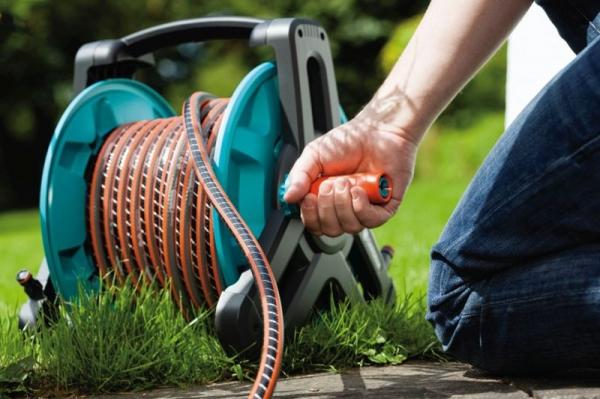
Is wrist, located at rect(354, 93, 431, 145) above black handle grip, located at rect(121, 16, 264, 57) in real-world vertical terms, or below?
below

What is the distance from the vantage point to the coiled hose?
1887mm

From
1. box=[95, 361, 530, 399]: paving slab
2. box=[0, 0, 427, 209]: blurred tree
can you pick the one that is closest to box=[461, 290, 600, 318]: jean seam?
box=[95, 361, 530, 399]: paving slab

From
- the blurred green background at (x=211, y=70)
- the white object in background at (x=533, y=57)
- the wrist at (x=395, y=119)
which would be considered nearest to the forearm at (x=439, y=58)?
the wrist at (x=395, y=119)

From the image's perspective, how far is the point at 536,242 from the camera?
156 cm

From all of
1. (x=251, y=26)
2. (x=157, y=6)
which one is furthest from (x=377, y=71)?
(x=251, y=26)

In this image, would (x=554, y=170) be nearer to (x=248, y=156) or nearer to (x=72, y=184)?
(x=248, y=156)

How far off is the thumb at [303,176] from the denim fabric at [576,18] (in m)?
0.52

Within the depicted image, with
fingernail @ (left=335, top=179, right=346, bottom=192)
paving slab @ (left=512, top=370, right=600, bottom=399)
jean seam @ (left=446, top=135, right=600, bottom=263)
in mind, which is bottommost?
paving slab @ (left=512, top=370, right=600, bottom=399)

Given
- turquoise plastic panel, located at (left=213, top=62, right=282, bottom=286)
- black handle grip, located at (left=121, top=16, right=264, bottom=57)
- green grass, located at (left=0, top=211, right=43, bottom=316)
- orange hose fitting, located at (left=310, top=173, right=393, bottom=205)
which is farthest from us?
green grass, located at (left=0, top=211, right=43, bottom=316)

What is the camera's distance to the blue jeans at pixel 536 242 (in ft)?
4.82

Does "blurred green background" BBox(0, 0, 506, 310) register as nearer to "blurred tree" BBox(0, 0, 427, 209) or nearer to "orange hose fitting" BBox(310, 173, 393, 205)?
"blurred tree" BBox(0, 0, 427, 209)

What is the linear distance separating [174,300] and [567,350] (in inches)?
35.1

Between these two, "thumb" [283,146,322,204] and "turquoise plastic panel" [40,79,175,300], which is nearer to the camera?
"thumb" [283,146,322,204]

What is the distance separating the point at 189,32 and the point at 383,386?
3.64 ft
